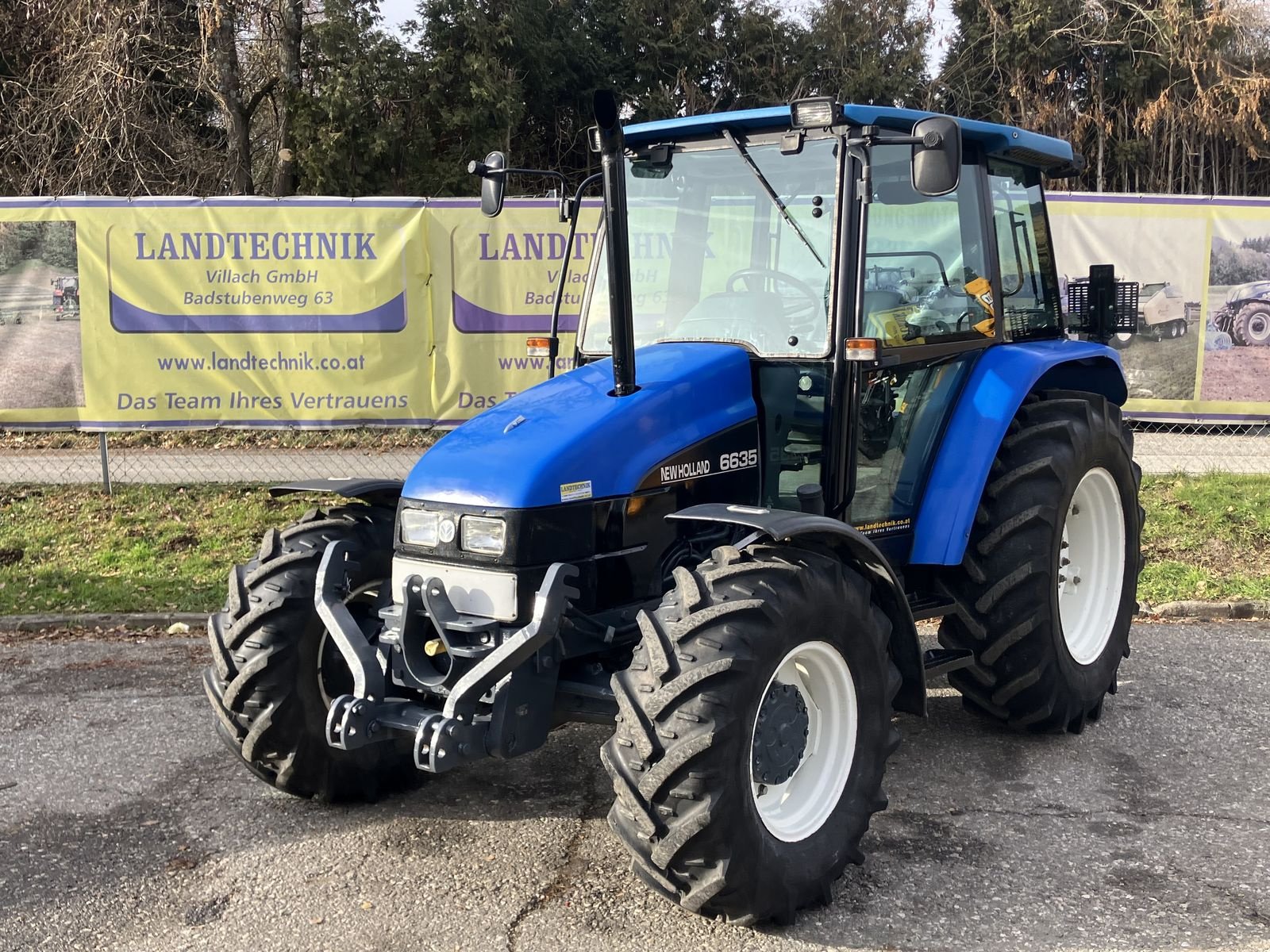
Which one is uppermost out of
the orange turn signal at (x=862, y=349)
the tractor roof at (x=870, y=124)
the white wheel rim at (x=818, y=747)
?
the tractor roof at (x=870, y=124)

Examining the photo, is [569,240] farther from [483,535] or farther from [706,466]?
[483,535]

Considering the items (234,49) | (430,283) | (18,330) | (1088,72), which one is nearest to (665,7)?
(1088,72)

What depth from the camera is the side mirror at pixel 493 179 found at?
190 inches

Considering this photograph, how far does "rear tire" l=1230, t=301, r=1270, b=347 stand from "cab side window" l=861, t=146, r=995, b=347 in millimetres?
6108

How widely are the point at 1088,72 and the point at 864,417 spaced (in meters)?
15.7

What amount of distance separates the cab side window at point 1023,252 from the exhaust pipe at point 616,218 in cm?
215

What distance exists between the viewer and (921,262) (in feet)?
15.9

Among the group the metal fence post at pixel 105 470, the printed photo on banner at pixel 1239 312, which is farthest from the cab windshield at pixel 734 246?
the printed photo on banner at pixel 1239 312

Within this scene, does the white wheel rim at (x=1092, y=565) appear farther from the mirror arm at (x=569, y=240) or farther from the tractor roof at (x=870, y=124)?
the mirror arm at (x=569, y=240)

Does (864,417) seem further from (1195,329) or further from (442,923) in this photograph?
(1195,329)

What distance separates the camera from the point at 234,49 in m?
13.7

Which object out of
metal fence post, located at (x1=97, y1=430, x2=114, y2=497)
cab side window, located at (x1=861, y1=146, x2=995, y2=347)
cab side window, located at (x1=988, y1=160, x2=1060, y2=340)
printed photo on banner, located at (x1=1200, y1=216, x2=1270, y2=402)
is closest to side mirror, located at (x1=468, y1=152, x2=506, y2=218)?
cab side window, located at (x1=861, y1=146, x2=995, y2=347)

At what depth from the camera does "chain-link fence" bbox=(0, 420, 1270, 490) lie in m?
9.70

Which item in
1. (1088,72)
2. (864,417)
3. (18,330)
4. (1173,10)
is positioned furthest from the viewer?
(1088,72)
